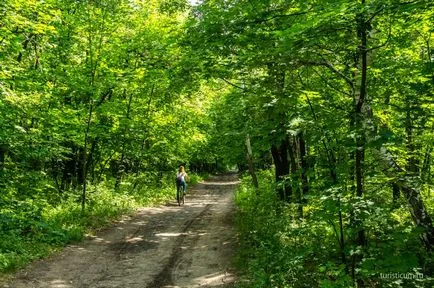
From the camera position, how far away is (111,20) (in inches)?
616

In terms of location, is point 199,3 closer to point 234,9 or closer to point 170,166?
point 234,9

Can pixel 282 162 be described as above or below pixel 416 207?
above

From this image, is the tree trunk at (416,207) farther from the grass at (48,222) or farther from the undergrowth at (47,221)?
the undergrowth at (47,221)

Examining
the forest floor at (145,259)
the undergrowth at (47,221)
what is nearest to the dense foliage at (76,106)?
the undergrowth at (47,221)

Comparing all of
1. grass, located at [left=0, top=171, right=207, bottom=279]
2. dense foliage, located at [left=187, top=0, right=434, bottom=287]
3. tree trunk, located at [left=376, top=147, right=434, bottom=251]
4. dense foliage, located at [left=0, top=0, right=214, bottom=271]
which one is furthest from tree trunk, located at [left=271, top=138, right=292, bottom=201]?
tree trunk, located at [left=376, top=147, right=434, bottom=251]

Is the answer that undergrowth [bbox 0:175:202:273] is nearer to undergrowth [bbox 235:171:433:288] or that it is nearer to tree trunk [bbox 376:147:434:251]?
undergrowth [bbox 235:171:433:288]

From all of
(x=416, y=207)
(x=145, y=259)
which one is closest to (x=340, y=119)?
(x=416, y=207)

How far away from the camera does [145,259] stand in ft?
33.9

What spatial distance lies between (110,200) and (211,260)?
794 cm

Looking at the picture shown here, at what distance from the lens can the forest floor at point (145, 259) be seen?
8.48m

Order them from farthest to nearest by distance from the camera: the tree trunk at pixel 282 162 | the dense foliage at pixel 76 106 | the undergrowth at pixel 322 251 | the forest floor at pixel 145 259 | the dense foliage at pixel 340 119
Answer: the tree trunk at pixel 282 162
the dense foliage at pixel 76 106
the forest floor at pixel 145 259
the dense foliage at pixel 340 119
the undergrowth at pixel 322 251

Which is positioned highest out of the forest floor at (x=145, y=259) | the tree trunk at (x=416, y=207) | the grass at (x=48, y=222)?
the tree trunk at (x=416, y=207)

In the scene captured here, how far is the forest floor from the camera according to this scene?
848cm

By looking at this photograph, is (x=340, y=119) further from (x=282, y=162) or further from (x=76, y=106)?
(x=76, y=106)
